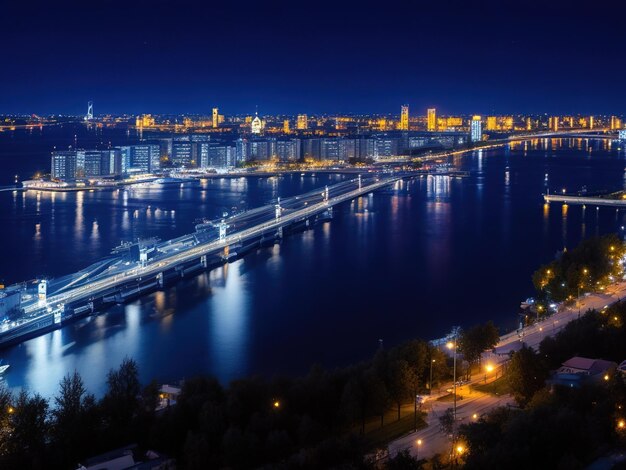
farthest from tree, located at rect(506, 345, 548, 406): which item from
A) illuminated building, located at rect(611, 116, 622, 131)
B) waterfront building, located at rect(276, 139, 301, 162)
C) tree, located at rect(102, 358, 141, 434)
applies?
illuminated building, located at rect(611, 116, 622, 131)

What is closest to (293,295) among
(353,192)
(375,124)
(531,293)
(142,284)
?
(142,284)

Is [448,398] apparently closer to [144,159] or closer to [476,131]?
[144,159]

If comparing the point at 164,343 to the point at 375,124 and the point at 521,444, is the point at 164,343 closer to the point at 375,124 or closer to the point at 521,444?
the point at 521,444

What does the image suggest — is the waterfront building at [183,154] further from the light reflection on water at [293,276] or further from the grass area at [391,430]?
the grass area at [391,430]

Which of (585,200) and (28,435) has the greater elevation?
(585,200)

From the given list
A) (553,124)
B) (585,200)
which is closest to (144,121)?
(553,124)

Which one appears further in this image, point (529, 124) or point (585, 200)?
point (529, 124)
